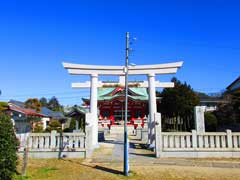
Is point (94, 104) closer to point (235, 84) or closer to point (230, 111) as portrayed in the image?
point (230, 111)

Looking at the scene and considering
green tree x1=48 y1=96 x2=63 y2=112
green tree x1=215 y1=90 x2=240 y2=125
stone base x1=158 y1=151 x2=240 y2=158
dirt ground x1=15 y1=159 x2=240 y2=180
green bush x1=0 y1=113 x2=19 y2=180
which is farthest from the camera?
green tree x1=48 y1=96 x2=63 y2=112

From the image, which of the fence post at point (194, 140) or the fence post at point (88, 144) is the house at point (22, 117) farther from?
the fence post at point (194, 140)

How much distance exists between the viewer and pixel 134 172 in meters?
7.61

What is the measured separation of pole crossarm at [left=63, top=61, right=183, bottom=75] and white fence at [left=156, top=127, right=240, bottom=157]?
477cm

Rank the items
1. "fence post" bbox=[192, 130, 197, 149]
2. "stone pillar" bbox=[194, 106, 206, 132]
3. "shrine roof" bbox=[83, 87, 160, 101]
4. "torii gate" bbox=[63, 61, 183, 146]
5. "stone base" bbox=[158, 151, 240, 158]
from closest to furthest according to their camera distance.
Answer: "stone base" bbox=[158, 151, 240, 158]
"fence post" bbox=[192, 130, 197, 149]
"stone pillar" bbox=[194, 106, 206, 132]
"torii gate" bbox=[63, 61, 183, 146]
"shrine roof" bbox=[83, 87, 160, 101]

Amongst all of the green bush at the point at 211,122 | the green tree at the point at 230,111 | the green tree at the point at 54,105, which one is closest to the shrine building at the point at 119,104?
the green bush at the point at 211,122

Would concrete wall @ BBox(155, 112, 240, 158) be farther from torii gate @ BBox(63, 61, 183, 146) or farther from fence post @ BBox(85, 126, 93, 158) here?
fence post @ BBox(85, 126, 93, 158)

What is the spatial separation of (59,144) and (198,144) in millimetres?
6877

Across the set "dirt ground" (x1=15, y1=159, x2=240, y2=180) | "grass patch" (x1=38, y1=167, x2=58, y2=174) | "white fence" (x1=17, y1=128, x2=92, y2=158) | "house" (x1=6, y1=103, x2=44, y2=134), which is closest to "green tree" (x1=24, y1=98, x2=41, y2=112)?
"house" (x1=6, y1=103, x2=44, y2=134)

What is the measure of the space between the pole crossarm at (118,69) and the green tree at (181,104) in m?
13.1

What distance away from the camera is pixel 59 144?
1046 cm

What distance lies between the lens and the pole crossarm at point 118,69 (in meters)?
13.6

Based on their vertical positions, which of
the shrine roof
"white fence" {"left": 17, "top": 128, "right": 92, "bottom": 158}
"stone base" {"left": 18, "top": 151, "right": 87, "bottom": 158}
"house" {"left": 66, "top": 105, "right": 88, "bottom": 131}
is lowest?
"stone base" {"left": 18, "top": 151, "right": 87, "bottom": 158}

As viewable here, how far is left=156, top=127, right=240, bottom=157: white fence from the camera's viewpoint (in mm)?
10047
